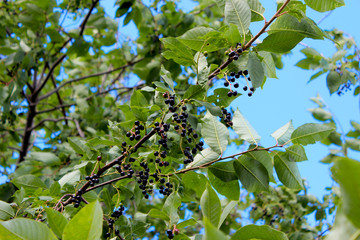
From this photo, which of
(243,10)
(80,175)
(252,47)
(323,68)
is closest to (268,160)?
(252,47)

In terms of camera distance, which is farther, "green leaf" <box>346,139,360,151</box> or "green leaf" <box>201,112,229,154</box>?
"green leaf" <box>346,139,360,151</box>

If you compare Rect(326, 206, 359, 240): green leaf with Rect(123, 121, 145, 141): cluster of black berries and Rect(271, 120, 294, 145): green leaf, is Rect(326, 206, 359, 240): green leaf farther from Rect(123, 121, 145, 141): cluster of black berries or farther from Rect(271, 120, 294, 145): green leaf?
Rect(123, 121, 145, 141): cluster of black berries

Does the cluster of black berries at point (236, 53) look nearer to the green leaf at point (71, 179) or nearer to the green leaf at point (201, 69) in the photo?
the green leaf at point (201, 69)

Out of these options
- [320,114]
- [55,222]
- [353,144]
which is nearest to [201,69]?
[55,222]

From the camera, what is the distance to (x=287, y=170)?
53.1 inches

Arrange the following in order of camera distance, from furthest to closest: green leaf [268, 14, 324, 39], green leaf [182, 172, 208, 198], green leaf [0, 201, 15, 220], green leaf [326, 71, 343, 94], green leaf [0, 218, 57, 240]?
green leaf [326, 71, 343, 94] < green leaf [182, 172, 208, 198] < green leaf [0, 201, 15, 220] < green leaf [268, 14, 324, 39] < green leaf [0, 218, 57, 240]

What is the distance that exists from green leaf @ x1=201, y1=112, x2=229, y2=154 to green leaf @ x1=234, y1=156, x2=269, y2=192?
0.29ft

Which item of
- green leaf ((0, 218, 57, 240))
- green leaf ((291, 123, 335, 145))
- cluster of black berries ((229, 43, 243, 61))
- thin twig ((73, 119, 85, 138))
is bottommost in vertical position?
green leaf ((291, 123, 335, 145))

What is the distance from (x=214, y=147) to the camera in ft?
4.54

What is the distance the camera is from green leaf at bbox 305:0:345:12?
4.10ft

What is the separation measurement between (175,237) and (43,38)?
3.01m

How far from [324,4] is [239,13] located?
11.3 inches

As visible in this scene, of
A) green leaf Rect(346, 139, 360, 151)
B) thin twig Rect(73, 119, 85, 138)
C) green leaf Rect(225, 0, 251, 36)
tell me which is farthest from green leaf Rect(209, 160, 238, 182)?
thin twig Rect(73, 119, 85, 138)

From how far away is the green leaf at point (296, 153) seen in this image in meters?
1.31
